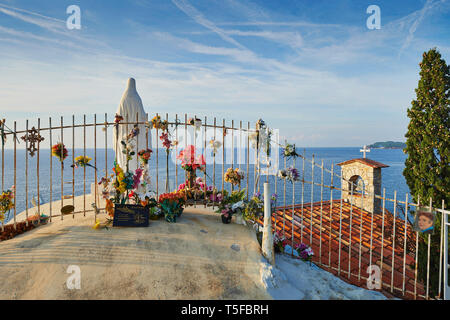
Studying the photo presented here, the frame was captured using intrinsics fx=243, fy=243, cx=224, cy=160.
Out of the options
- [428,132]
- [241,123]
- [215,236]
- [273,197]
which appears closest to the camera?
[215,236]

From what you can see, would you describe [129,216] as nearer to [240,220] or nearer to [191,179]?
[191,179]

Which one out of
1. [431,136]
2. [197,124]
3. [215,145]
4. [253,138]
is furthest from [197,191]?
[431,136]

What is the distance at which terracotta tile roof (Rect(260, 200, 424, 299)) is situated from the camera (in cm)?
484

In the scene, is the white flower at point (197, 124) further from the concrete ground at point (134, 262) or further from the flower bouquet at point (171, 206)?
the concrete ground at point (134, 262)

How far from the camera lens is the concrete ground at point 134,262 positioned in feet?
10.9

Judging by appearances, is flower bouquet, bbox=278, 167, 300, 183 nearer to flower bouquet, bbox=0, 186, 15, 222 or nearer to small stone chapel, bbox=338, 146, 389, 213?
flower bouquet, bbox=0, 186, 15, 222

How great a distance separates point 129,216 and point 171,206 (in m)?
0.80

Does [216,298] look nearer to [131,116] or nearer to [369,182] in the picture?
[131,116]

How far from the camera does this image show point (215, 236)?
4500 mm

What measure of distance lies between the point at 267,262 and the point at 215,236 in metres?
1.04

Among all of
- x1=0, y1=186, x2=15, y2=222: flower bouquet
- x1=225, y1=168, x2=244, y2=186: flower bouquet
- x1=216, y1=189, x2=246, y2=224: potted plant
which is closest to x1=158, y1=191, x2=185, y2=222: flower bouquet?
x1=216, y1=189, x2=246, y2=224: potted plant

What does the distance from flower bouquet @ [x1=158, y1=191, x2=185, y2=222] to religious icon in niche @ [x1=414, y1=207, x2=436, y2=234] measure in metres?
3.96

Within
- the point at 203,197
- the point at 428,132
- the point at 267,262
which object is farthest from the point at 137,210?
the point at 428,132
